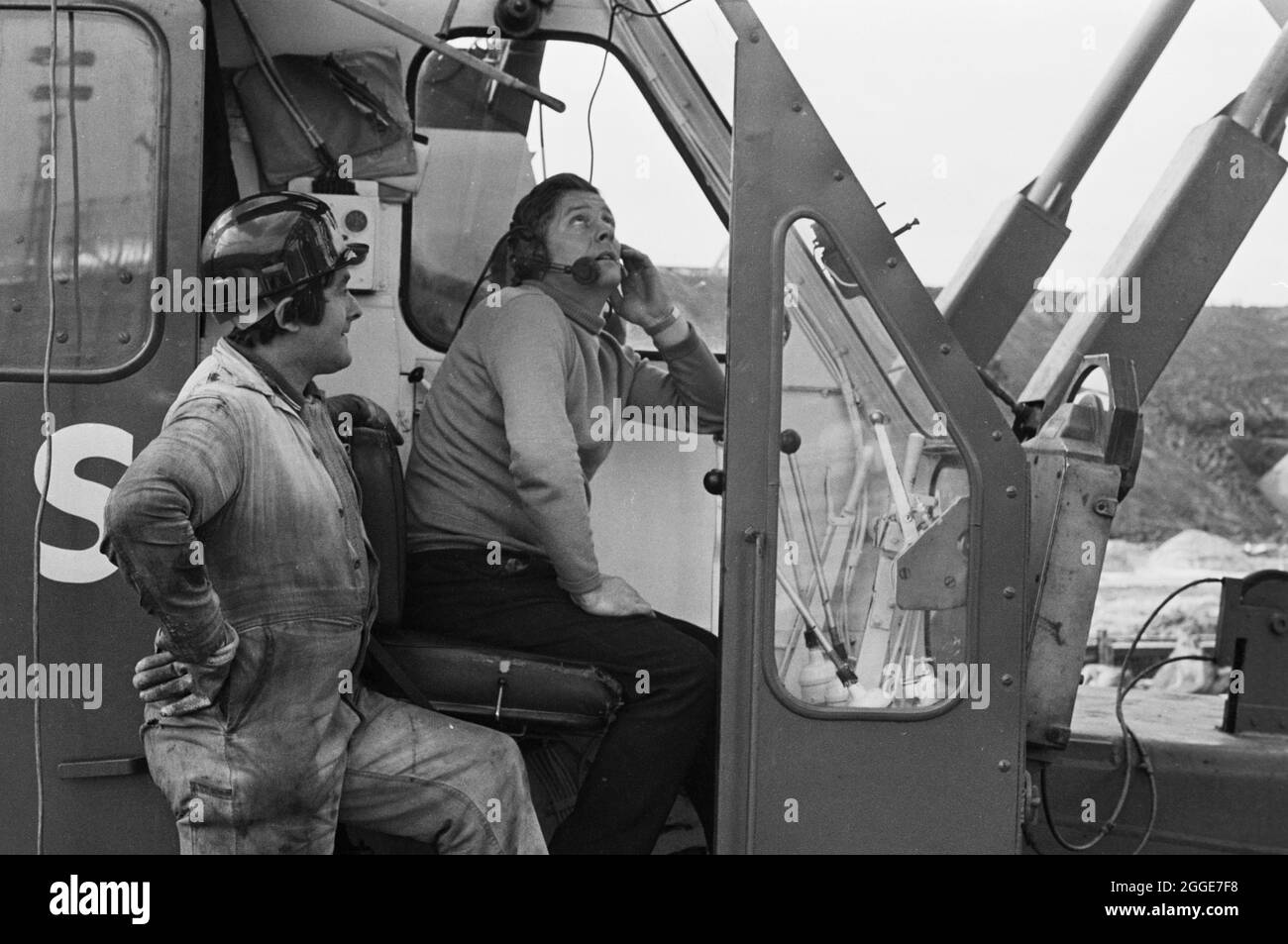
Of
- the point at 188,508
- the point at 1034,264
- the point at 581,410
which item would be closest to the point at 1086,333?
the point at 1034,264

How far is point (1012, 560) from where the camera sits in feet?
9.96

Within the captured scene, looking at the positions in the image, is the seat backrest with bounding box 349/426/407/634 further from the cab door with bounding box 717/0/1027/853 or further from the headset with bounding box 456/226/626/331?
the cab door with bounding box 717/0/1027/853

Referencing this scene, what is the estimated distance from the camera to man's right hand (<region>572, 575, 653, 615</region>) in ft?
10.8

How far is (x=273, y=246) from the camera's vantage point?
2.98 meters

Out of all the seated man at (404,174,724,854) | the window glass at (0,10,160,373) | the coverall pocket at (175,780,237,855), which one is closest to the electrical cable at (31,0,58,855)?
the window glass at (0,10,160,373)

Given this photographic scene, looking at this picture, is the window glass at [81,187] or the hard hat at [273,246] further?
the window glass at [81,187]

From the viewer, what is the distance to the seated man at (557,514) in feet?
10.6

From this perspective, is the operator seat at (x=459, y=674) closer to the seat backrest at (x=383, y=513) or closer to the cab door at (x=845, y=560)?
the seat backrest at (x=383, y=513)

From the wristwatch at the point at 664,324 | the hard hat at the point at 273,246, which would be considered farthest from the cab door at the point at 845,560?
the hard hat at the point at 273,246

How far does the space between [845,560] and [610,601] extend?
532mm

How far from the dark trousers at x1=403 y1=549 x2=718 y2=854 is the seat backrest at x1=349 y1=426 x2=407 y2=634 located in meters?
0.14

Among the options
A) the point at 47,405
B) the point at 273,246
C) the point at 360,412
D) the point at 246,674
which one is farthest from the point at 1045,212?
the point at 47,405

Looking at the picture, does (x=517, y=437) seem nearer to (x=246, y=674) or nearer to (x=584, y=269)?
(x=584, y=269)

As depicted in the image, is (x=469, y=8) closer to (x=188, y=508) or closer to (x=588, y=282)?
(x=588, y=282)
